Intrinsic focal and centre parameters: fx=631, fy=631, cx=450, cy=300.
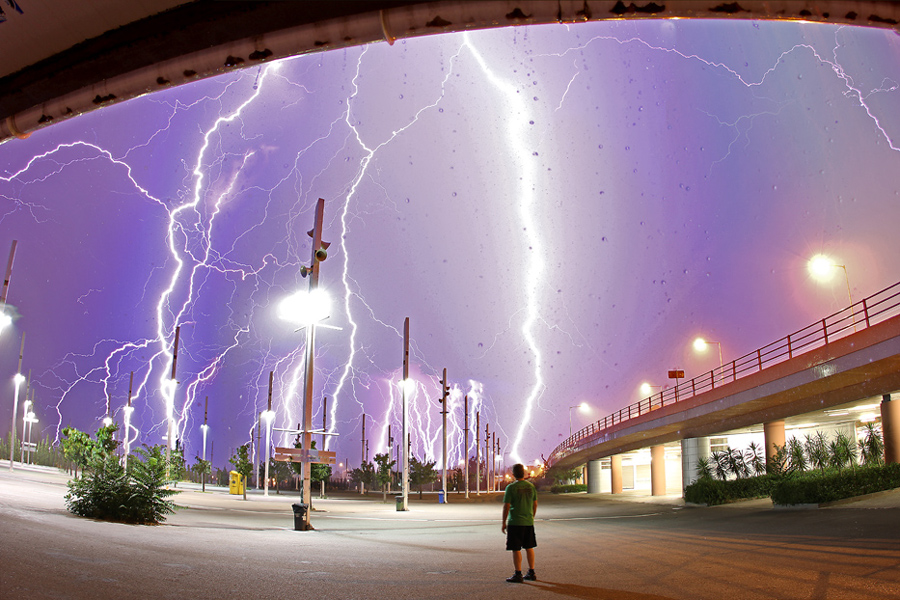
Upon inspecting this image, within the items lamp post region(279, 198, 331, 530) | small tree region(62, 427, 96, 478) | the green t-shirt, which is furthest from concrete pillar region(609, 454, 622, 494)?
the green t-shirt

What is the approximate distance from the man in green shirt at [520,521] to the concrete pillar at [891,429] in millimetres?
19765

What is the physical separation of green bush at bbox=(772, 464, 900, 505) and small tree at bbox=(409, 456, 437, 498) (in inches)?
1640

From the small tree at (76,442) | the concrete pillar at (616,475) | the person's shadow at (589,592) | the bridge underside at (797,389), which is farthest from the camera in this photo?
the concrete pillar at (616,475)

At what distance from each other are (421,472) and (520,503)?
2090 inches

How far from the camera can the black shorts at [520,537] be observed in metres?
7.79

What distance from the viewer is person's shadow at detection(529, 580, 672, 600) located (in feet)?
21.5

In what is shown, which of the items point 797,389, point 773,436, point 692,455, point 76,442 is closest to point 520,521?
point 797,389

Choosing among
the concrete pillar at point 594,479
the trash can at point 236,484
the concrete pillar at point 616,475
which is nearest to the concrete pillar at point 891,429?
the trash can at point 236,484

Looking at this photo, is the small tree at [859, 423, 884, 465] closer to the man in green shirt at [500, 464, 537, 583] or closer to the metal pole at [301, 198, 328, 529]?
the metal pole at [301, 198, 328, 529]

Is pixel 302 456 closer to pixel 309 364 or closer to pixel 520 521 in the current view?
pixel 309 364

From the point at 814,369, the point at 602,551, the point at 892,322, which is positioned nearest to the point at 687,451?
the point at 814,369

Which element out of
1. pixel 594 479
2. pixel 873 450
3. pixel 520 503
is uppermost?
pixel 520 503

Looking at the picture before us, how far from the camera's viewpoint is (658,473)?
149 ft

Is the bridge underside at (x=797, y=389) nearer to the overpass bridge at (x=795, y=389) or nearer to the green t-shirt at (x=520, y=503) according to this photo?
the overpass bridge at (x=795, y=389)
